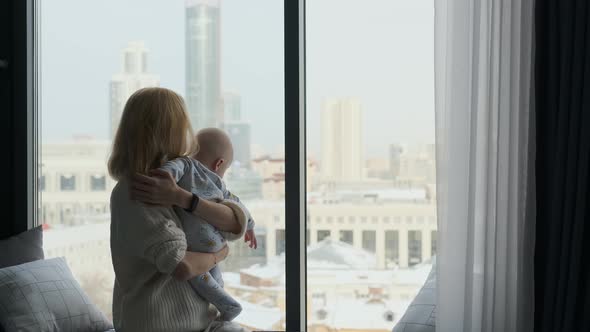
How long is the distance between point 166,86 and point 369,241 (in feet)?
3.55

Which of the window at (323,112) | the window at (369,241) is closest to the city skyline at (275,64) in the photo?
the window at (323,112)

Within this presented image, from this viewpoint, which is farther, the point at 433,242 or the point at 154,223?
the point at 433,242

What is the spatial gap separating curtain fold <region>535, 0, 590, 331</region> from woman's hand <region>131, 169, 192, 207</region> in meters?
1.34

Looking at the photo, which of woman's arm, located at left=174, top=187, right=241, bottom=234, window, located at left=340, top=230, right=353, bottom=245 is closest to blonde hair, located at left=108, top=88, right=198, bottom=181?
woman's arm, located at left=174, top=187, right=241, bottom=234

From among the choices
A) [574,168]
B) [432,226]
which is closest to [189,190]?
[432,226]

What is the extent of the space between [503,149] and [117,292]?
4.61 feet

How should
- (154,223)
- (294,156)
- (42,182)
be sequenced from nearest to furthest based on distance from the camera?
(154,223) < (294,156) < (42,182)

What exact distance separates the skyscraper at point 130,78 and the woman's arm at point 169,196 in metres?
1.12

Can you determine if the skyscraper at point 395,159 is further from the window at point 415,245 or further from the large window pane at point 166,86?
the large window pane at point 166,86

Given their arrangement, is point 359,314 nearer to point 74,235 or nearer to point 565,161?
point 565,161

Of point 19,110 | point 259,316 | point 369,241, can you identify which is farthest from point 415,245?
point 19,110

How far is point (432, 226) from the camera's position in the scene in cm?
244

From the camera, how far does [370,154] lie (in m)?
2.46

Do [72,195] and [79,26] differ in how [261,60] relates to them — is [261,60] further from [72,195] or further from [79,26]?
[72,195]
